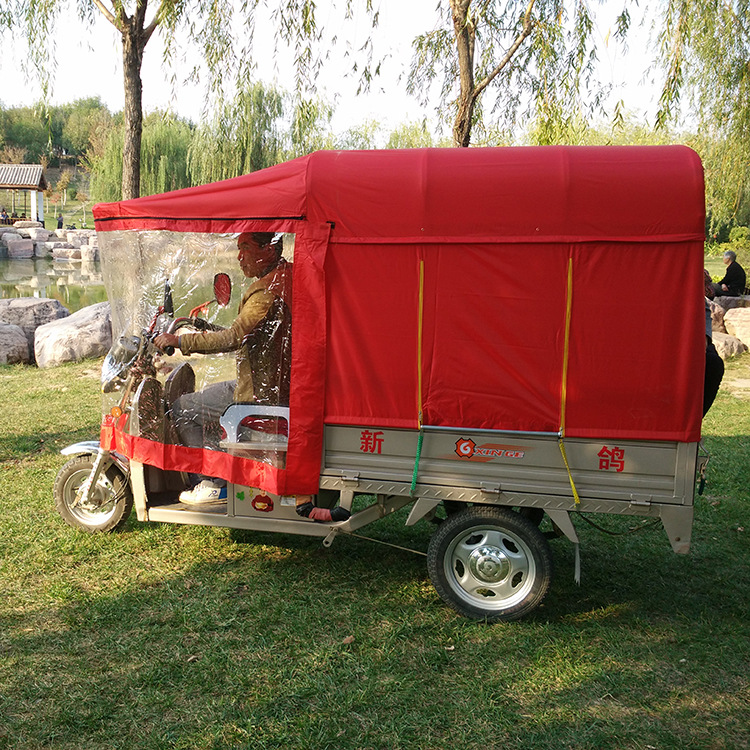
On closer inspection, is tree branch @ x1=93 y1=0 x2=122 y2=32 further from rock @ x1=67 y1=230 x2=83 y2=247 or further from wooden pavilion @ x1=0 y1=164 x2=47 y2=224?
wooden pavilion @ x1=0 y1=164 x2=47 y2=224

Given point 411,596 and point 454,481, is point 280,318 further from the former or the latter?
point 411,596

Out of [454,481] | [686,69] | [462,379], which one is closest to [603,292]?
[462,379]

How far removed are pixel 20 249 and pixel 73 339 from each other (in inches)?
1403

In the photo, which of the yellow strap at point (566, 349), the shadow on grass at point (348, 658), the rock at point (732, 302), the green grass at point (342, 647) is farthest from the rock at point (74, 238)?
the yellow strap at point (566, 349)

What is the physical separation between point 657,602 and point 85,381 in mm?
8477

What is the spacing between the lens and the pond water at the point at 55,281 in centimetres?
2430

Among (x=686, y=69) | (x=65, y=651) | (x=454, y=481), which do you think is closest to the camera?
(x=65, y=651)

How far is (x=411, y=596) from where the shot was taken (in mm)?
4859

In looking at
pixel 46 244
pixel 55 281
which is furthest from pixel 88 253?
pixel 55 281

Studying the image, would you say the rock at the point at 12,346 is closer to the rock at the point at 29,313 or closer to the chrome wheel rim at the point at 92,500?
the rock at the point at 29,313

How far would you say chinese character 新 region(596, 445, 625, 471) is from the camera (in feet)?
13.9

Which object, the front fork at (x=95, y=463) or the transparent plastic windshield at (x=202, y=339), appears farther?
the front fork at (x=95, y=463)

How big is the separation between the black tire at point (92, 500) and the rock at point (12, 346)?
7.56m

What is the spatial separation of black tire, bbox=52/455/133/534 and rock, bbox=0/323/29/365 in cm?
756
